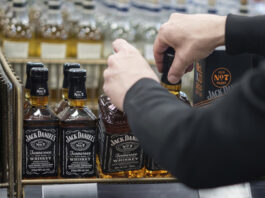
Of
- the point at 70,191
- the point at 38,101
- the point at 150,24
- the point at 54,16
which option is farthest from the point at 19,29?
the point at 70,191

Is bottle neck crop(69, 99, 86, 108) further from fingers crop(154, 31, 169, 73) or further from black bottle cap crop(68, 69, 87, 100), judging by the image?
fingers crop(154, 31, 169, 73)

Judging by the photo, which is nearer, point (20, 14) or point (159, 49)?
point (159, 49)

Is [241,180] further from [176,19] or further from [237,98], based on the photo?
[176,19]

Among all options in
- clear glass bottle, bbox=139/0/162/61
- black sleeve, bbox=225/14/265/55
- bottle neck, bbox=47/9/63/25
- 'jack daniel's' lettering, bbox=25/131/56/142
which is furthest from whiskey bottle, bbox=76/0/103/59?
black sleeve, bbox=225/14/265/55

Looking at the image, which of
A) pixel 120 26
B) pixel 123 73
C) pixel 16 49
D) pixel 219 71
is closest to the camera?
pixel 123 73

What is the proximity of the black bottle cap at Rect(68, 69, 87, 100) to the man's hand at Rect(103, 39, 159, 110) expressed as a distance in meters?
0.18

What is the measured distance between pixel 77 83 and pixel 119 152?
0.21 meters

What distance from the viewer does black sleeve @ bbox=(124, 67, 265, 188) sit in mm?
774

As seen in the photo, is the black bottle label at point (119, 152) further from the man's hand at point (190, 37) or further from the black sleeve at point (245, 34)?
the black sleeve at point (245, 34)

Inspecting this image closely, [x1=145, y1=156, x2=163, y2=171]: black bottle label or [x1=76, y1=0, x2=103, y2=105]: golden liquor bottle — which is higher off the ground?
[x1=76, y1=0, x2=103, y2=105]: golden liquor bottle

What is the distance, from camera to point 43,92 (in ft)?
4.09

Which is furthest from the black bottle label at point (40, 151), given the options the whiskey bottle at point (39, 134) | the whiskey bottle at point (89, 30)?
the whiskey bottle at point (89, 30)

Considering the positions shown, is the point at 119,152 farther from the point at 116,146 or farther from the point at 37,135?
the point at 37,135

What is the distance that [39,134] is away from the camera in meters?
1.24
